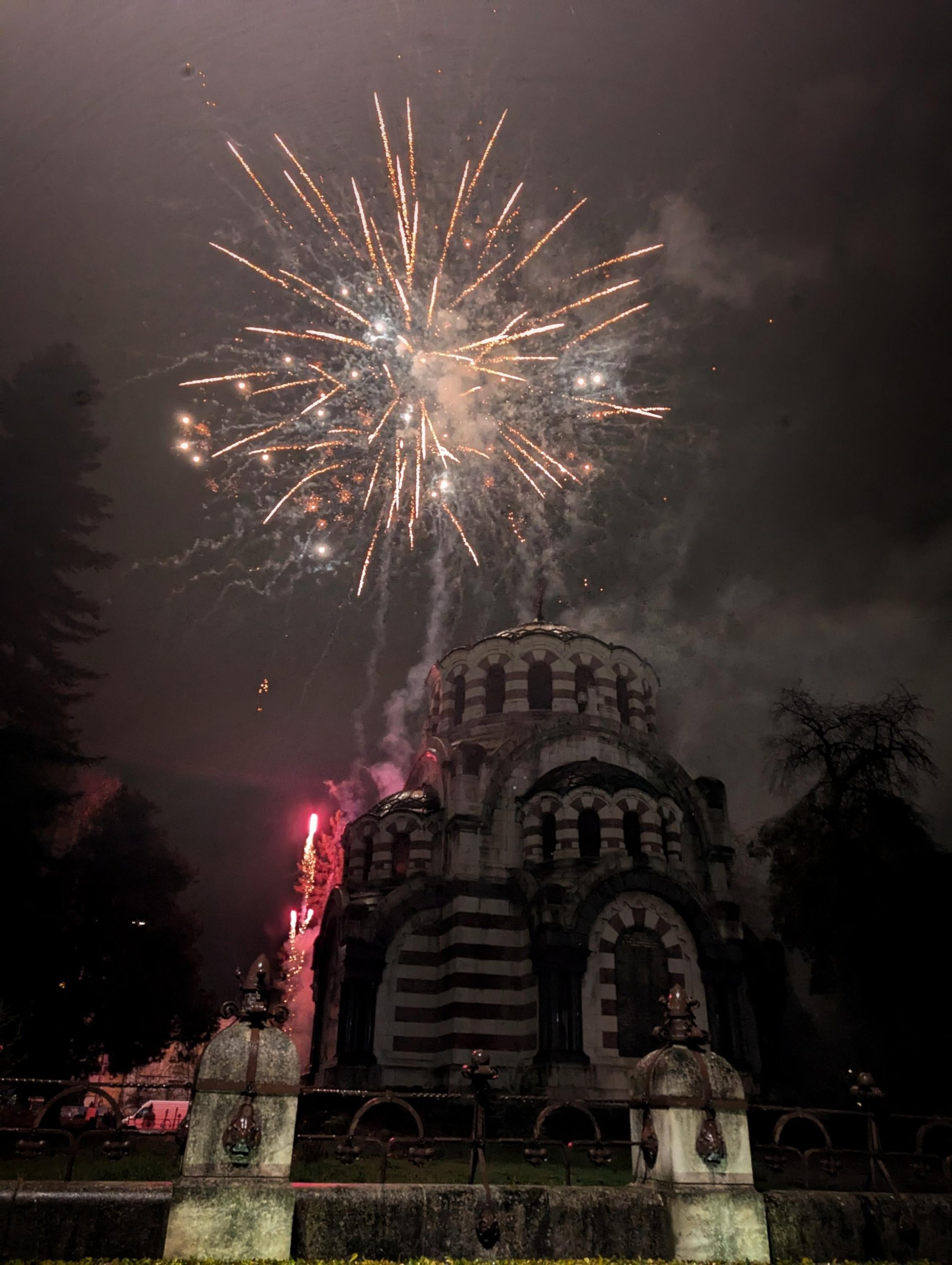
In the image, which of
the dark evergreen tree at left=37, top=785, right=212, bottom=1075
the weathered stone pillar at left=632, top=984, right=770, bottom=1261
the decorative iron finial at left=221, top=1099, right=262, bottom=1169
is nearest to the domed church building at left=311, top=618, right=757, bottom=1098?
the dark evergreen tree at left=37, top=785, right=212, bottom=1075

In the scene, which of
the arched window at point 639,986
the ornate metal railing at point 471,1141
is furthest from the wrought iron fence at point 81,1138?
the arched window at point 639,986

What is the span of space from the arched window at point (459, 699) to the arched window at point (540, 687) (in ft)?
8.10

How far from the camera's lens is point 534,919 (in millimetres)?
21000

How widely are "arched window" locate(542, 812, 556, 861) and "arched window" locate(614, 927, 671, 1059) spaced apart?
3154mm

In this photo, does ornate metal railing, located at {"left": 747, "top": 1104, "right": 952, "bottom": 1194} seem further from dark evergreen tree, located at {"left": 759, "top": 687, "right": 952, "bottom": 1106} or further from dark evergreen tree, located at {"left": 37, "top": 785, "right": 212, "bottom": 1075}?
dark evergreen tree, located at {"left": 37, "top": 785, "right": 212, "bottom": 1075}

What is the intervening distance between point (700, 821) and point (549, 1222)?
18.4m

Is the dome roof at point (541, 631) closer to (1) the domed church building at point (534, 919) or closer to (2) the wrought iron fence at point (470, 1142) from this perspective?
(1) the domed church building at point (534, 919)

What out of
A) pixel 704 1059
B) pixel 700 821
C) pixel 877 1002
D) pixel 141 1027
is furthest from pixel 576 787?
pixel 141 1027

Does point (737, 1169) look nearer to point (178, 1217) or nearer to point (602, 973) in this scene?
point (178, 1217)

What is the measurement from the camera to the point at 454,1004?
69.4 feet

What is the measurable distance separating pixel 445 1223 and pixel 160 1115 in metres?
45.6

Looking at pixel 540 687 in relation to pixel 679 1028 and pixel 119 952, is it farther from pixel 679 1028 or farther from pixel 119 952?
pixel 679 1028

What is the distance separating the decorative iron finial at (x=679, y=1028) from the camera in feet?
27.2

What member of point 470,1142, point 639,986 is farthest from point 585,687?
point 470,1142
